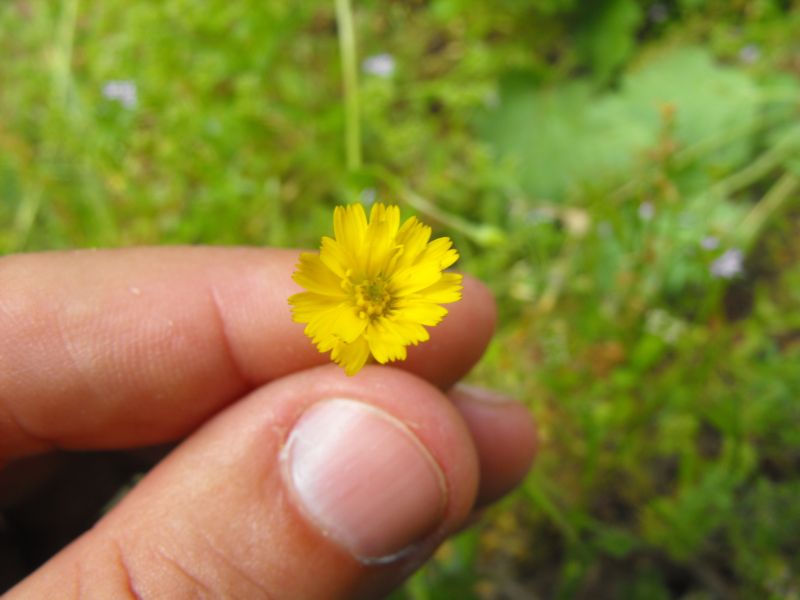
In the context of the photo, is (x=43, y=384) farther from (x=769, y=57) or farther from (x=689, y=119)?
(x=769, y=57)

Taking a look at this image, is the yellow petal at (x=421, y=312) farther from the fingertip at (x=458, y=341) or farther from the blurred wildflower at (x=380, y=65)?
the blurred wildflower at (x=380, y=65)

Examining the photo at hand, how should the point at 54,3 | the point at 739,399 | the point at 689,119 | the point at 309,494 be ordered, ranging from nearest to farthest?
the point at 309,494 → the point at 739,399 → the point at 689,119 → the point at 54,3

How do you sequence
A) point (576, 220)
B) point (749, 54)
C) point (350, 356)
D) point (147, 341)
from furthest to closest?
point (749, 54) < point (576, 220) < point (147, 341) < point (350, 356)

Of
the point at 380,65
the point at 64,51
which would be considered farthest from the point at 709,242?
the point at 64,51

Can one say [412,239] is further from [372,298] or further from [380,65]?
[380,65]

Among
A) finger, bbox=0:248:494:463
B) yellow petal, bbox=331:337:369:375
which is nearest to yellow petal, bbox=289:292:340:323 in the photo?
yellow petal, bbox=331:337:369:375

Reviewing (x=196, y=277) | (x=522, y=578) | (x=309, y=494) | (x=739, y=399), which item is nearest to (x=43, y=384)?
(x=196, y=277)

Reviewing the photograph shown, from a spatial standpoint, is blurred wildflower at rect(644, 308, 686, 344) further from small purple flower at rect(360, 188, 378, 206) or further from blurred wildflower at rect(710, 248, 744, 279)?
small purple flower at rect(360, 188, 378, 206)

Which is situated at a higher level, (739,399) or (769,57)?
(769,57)
